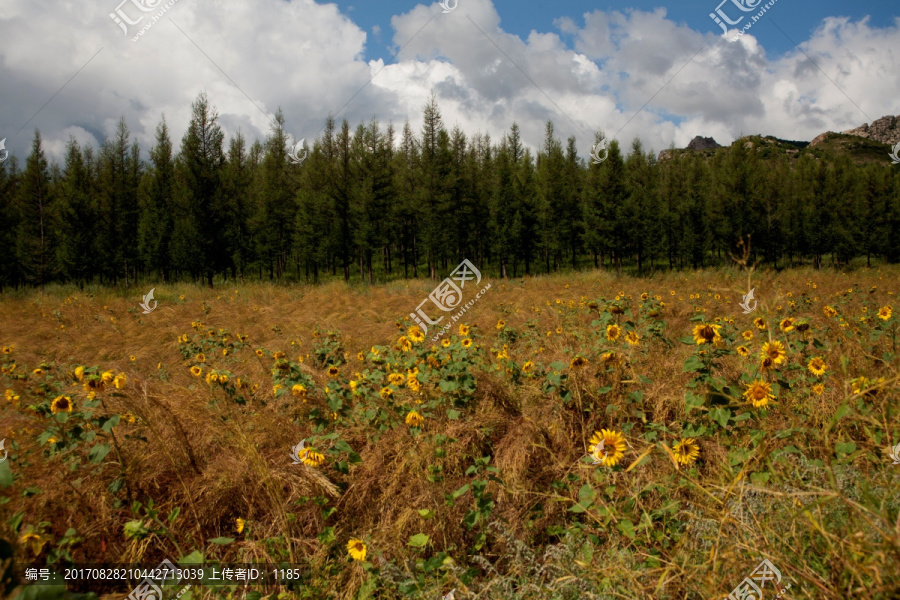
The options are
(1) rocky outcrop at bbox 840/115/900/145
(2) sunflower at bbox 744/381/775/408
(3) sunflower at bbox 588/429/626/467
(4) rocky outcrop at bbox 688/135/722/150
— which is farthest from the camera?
(4) rocky outcrop at bbox 688/135/722/150

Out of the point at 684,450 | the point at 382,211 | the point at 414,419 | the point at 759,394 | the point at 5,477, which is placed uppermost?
the point at 382,211

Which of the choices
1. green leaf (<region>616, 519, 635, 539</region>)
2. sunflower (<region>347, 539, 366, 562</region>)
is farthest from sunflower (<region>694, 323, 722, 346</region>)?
sunflower (<region>347, 539, 366, 562</region>)

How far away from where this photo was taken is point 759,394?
2039mm

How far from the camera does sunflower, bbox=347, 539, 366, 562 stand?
5.55 feet

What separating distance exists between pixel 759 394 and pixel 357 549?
2.00 m

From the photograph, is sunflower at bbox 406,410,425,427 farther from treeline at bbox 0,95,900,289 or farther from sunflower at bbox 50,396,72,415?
treeline at bbox 0,95,900,289

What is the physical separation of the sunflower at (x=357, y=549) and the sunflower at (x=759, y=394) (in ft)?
6.27

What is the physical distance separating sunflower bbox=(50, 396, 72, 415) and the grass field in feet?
0.15

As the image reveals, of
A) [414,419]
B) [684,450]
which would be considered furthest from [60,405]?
[684,450]

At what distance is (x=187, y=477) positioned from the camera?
7.54 ft

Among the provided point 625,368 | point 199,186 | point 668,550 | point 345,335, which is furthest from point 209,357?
point 199,186

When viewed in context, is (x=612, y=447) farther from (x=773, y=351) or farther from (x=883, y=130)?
(x=883, y=130)

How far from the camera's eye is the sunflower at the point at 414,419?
2.37 meters

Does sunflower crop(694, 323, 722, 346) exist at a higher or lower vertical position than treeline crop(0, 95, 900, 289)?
lower
